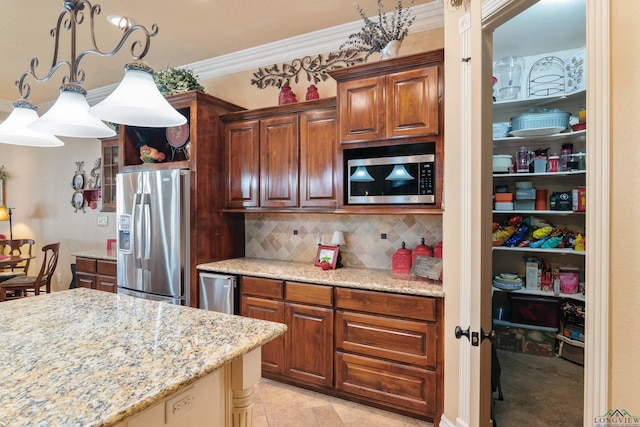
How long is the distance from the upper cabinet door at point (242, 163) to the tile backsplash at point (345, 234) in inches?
14.0

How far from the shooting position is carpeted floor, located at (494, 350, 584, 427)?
88.1 inches

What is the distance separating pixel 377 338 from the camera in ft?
7.45

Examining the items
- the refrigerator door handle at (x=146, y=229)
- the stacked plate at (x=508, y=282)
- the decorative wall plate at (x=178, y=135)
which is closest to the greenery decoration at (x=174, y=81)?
the decorative wall plate at (x=178, y=135)

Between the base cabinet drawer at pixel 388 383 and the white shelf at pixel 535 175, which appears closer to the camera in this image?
the base cabinet drawer at pixel 388 383

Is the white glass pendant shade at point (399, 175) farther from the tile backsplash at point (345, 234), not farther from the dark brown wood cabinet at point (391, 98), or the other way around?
the tile backsplash at point (345, 234)

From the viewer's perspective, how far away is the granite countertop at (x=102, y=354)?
81cm

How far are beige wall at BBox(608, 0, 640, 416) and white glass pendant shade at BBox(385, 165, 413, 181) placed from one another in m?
1.46

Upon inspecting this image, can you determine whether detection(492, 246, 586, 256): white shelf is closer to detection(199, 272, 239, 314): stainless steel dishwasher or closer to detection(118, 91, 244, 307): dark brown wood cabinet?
detection(199, 272, 239, 314): stainless steel dishwasher

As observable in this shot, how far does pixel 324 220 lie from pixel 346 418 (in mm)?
1623

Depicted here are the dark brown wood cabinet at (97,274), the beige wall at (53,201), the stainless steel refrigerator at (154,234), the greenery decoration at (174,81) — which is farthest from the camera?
the beige wall at (53,201)

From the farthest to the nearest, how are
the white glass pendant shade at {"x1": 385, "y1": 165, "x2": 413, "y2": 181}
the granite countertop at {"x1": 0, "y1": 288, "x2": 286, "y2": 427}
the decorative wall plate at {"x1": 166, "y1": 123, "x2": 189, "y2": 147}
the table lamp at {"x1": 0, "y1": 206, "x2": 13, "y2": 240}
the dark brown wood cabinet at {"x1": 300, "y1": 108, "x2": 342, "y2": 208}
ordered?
the table lamp at {"x1": 0, "y1": 206, "x2": 13, "y2": 240} < the decorative wall plate at {"x1": 166, "y1": 123, "x2": 189, "y2": 147} < the dark brown wood cabinet at {"x1": 300, "y1": 108, "x2": 342, "y2": 208} < the white glass pendant shade at {"x1": 385, "y1": 165, "x2": 413, "y2": 181} < the granite countertop at {"x1": 0, "y1": 288, "x2": 286, "y2": 427}

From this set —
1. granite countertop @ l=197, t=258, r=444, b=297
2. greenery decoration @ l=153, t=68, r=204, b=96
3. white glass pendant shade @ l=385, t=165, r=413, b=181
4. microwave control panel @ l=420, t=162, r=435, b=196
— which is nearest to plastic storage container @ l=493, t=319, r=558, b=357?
granite countertop @ l=197, t=258, r=444, b=297

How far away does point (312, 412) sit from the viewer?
2.32m

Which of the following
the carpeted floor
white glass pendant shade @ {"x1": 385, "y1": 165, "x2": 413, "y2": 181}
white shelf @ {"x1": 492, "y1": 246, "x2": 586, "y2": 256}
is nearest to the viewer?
the carpeted floor
